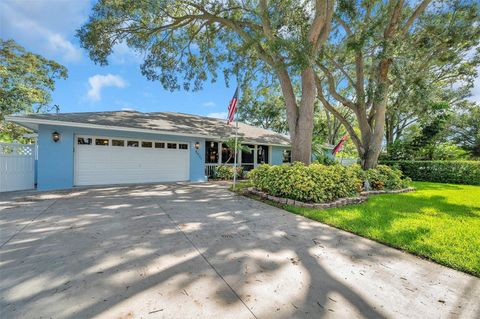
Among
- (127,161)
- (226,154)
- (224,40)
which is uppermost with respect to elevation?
(224,40)

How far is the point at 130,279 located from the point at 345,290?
2.38 metres

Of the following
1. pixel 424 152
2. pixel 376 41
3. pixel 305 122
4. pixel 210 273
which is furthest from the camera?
pixel 424 152

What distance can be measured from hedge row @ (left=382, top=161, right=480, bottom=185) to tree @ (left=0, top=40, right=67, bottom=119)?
25.4 meters

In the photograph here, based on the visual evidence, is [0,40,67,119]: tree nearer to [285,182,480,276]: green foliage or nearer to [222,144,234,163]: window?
[222,144,234,163]: window

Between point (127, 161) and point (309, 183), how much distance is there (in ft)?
26.3

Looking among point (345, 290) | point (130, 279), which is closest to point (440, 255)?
point (345, 290)

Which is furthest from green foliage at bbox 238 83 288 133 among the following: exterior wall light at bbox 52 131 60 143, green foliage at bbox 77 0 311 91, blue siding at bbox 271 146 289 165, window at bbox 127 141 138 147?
exterior wall light at bbox 52 131 60 143

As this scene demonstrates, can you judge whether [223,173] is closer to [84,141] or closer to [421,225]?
[84,141]

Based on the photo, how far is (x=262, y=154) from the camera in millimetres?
15031

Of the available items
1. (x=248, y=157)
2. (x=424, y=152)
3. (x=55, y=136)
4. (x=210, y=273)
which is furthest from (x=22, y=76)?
(x=424, y=152)

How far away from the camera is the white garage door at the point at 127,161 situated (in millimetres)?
8922

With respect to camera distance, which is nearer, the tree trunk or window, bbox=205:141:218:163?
the tree trunk

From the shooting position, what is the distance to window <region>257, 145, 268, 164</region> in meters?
14.9

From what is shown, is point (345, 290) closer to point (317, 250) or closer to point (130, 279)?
point (317, 250)
